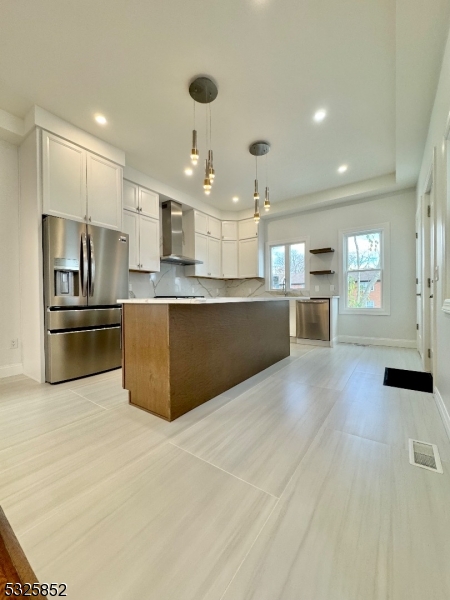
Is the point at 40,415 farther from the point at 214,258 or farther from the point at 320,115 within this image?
the point at 214,258

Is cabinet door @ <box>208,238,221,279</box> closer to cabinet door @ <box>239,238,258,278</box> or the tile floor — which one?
cabinet door @ <box>239,238,258,278</box>

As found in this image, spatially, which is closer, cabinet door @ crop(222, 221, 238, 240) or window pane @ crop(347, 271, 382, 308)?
window pane @ crop(347, 271, 382, 308)

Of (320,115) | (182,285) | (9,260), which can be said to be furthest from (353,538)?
(182,285)

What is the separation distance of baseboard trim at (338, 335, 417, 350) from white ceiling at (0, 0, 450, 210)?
2862mm

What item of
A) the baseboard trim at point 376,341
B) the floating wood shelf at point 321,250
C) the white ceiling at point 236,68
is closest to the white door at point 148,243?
the white ceiling at point 236,68

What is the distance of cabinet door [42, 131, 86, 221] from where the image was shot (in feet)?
8.77

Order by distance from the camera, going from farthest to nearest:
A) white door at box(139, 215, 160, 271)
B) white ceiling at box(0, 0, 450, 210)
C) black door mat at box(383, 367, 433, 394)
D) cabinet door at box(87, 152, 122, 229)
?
white door at box(139, 215, 160, 271), cabinet door at box(87, 152, 122, 229), black door mat at box(383, 367, 433, 394), white ceiling at box(0, 0, 450, 210)

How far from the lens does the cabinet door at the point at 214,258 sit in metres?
5.54

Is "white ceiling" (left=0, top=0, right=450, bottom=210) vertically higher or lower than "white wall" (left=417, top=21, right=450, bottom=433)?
higher

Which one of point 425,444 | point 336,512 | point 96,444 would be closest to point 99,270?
point 96,444

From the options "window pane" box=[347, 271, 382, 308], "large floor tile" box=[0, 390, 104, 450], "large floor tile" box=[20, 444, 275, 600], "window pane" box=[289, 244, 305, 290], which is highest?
"window pane" box=[289, 244, 305, 290]

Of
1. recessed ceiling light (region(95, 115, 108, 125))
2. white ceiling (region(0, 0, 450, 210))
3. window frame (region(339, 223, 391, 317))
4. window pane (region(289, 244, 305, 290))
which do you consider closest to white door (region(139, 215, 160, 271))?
white ceiling (region(0, 0, 450, 210))

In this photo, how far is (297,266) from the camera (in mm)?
5457

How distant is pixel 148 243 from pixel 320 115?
2.93 metres
